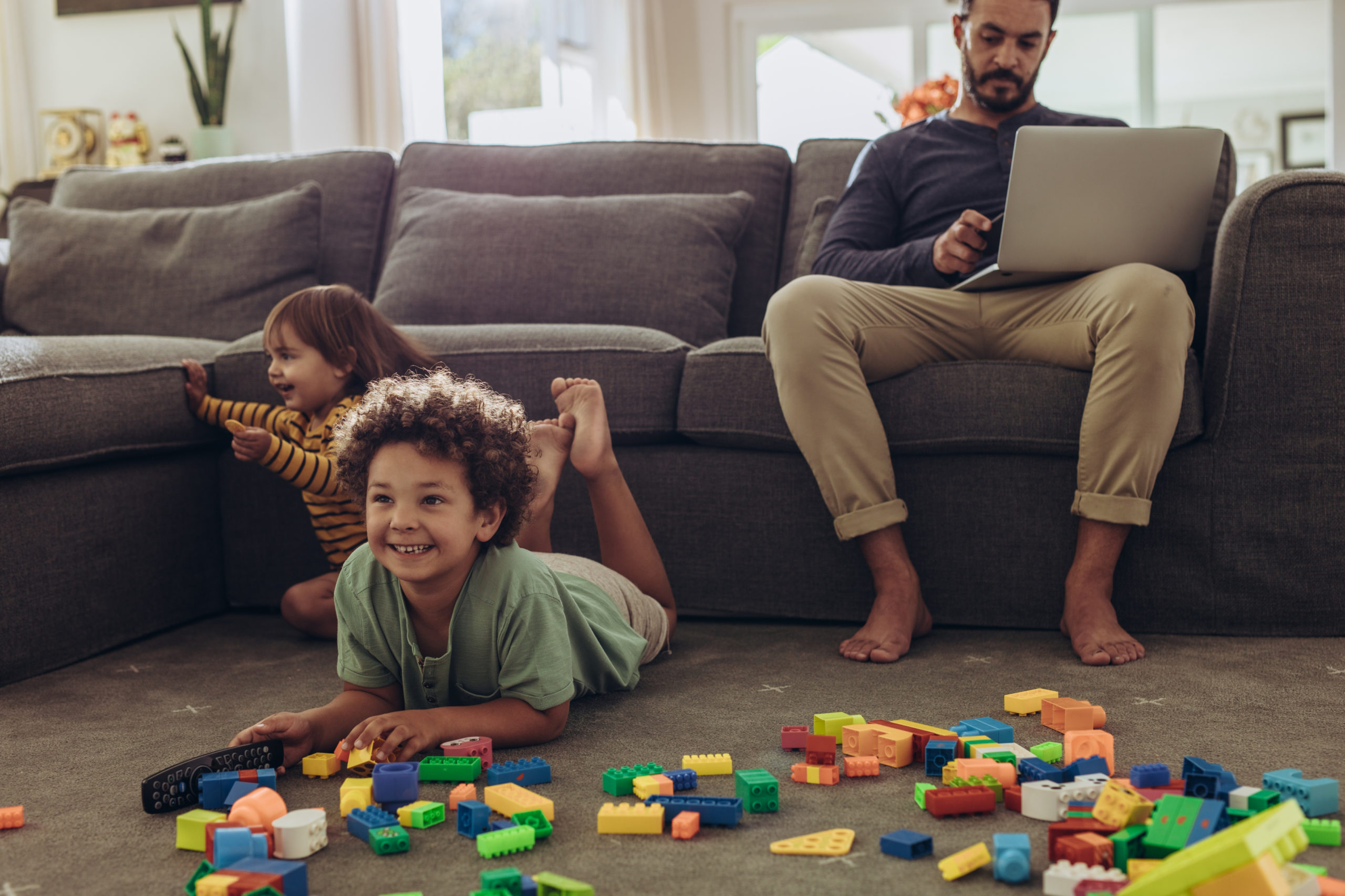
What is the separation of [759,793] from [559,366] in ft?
3.29

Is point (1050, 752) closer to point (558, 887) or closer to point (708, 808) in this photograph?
point (708, 808)

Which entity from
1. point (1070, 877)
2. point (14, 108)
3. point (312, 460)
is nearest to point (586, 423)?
point (312, 460)

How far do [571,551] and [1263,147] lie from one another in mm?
5196

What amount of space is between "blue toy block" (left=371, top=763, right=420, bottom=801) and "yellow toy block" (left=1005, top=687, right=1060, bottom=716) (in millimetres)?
684

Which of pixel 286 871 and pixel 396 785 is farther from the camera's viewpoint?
pixel 396 785

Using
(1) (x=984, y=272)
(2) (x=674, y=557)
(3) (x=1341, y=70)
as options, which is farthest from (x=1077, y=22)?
(2) (x=674, y=557)

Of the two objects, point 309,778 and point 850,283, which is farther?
point 850,283

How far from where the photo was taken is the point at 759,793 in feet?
3.30

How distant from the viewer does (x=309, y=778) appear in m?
1.14

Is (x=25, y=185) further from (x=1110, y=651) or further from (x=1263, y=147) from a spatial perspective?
Result: (x=1263, y=147)

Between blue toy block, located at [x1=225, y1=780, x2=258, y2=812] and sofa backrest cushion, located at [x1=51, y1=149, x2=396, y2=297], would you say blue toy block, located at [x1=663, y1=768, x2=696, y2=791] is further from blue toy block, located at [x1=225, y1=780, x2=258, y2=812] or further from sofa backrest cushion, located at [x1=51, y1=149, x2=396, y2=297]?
sofa backrest cushion, located at [x1=51, y1=149, x2=396, y2=297]

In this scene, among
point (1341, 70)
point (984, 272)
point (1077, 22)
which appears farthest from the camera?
point (1077, 22)

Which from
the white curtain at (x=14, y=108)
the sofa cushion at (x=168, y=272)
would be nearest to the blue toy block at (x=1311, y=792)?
the sofa cushion at (x=168, y=272)

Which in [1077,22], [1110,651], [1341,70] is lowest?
[1110,651]
